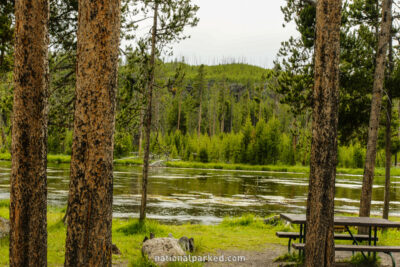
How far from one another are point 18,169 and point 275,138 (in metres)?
48.1

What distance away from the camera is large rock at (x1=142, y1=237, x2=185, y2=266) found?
599 cm

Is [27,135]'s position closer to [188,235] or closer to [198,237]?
[198,237]

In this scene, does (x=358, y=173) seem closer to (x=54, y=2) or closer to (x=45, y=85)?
(x=54, y=2)

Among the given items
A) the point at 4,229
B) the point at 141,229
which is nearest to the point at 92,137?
the point at 4,229

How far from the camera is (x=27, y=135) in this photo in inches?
159

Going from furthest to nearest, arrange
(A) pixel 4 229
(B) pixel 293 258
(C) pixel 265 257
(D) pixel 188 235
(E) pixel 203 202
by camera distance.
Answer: (E) pixel 203 202
(D) pixel 188 235
(A) pixel 4 229
(C) pixel 265 257
(B) pixel 293 258

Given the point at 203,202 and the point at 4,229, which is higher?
the point at 4,229

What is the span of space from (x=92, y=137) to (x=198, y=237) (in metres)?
5.87

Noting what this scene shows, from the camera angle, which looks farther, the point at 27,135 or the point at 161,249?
the point at 161,249

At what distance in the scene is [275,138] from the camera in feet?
166

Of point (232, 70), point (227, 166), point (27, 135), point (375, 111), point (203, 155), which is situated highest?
point (232, 70)

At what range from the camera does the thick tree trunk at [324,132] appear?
181 inches

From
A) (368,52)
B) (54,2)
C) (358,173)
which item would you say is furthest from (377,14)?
(358,173)

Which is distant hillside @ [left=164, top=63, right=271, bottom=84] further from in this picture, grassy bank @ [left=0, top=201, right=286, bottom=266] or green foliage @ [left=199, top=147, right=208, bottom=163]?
grassy bank @ [left=0, top=201, right=286, bottom=266]
